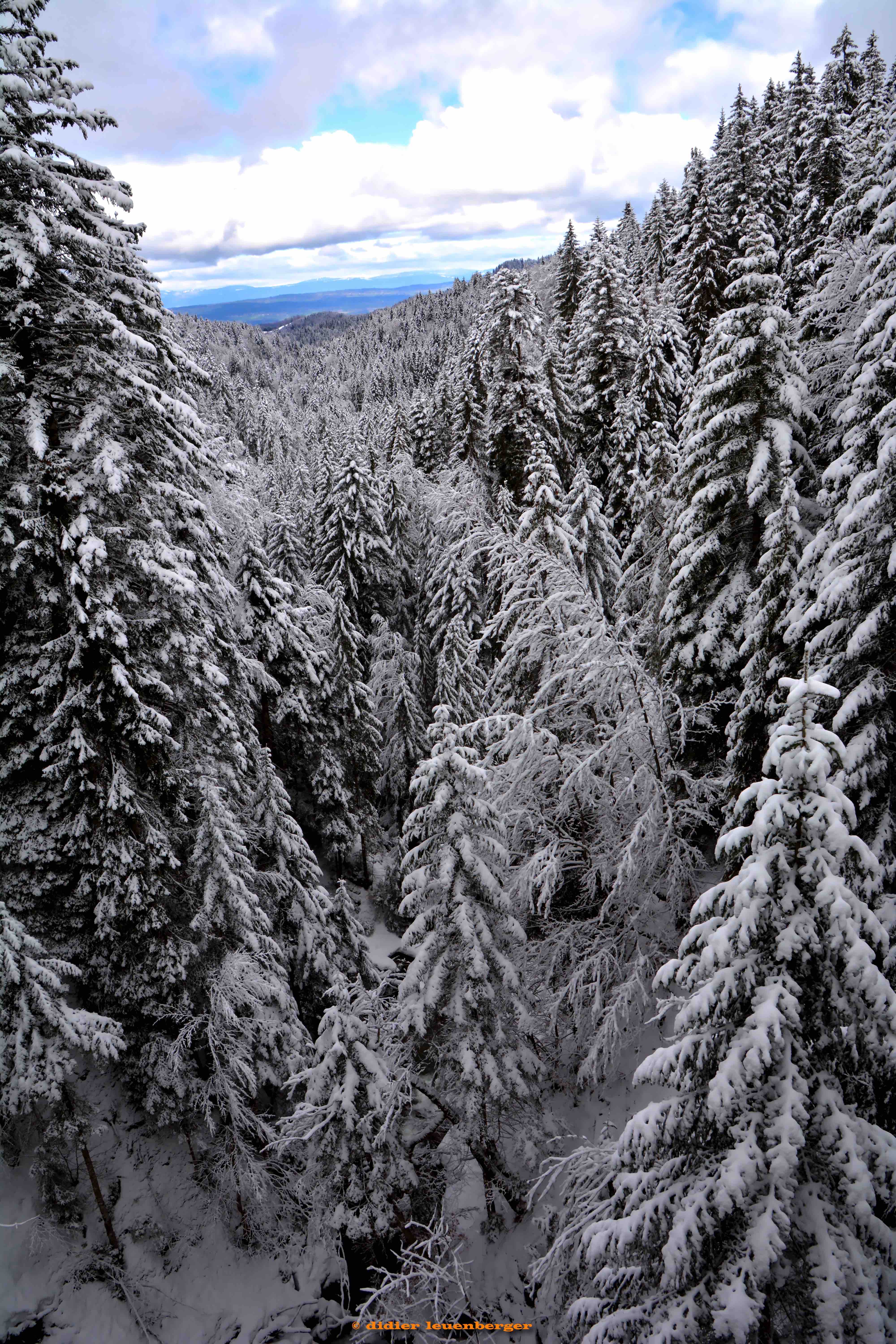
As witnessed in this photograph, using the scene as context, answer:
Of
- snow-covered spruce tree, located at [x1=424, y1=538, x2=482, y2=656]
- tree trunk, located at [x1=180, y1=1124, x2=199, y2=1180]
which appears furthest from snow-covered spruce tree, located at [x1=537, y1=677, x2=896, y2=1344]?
snow-covered spruce tree, located at [x1=424, y1=538, x2=482, y2=656]

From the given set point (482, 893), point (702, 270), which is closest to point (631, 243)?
point (702, 270)

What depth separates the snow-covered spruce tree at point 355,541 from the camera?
2908 cm

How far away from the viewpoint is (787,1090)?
4.71m

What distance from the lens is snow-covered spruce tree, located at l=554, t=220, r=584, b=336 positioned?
36500 millimetres

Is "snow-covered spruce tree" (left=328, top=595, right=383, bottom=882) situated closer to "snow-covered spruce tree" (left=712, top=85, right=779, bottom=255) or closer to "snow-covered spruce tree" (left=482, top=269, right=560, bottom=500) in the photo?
"snow-covered spruce tree" (left=482, top=269, right=560, bottom=500)

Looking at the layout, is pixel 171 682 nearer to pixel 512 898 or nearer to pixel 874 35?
pixel 512 898

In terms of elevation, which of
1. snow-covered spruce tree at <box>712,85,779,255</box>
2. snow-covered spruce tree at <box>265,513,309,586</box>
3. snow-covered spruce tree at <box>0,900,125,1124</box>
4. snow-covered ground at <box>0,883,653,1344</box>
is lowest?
snow-covered ground at <box>0,883,653,1344</box>

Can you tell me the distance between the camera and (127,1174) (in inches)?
537

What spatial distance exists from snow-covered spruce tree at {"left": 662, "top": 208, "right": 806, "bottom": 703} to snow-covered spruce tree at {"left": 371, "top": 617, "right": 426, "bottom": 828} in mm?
17077

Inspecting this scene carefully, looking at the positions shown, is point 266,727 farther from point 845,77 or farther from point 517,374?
point 845,77

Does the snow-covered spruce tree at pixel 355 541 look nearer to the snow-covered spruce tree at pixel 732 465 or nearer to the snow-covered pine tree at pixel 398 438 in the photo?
the snow-covered pine tree at pixel 398 438

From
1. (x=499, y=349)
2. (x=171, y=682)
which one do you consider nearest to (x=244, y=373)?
(x=499, y=349)

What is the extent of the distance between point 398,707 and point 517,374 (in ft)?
47.0

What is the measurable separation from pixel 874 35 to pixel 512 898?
180 feet
